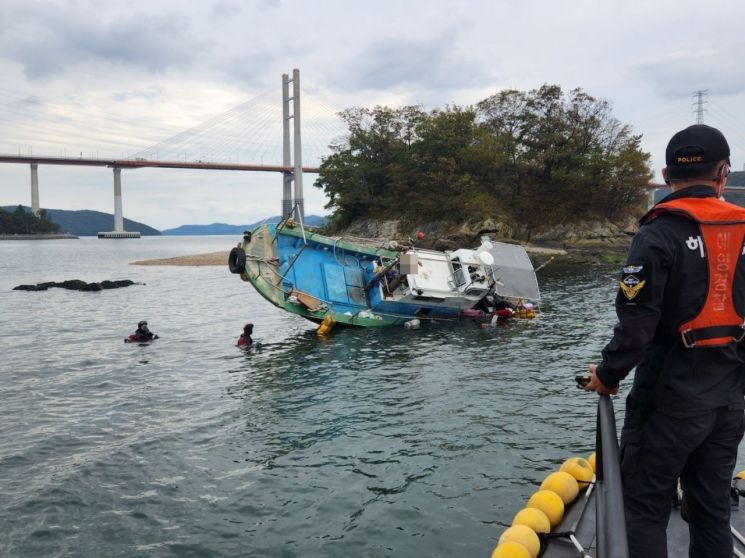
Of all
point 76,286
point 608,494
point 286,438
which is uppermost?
point 608,494

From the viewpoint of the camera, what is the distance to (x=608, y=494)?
3117 millimetres

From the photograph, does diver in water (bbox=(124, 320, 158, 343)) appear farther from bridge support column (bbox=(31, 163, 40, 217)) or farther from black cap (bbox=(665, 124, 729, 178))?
bridge support column (bbox=(31, 163, 40, 217))

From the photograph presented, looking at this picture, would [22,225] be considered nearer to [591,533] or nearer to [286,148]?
[286,148]

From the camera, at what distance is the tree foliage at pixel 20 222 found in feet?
543

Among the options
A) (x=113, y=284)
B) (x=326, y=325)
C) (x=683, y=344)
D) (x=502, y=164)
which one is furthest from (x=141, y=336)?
(x=502, y=164)

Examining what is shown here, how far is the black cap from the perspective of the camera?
3518mm

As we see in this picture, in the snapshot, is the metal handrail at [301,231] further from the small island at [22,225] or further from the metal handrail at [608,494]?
the small island at [22,225]

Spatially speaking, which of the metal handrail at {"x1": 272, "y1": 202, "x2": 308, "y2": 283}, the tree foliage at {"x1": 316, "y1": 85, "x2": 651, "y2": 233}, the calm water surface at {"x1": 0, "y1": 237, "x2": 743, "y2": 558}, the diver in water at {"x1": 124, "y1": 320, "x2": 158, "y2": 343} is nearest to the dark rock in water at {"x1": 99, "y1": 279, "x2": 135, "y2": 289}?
the calm water surface at {"x1": 0, "y1": 237, "x2": 743, "y2": 558}

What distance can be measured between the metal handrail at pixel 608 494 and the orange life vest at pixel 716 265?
2.26ft

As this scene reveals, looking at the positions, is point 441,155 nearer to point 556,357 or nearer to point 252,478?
point 556,357

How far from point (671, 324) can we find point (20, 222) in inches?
7769

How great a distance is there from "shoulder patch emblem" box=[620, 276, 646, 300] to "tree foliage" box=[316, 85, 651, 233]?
6781cm

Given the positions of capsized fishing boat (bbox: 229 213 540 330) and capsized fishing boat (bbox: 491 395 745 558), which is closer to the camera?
capsized fishing boat (bbox: 491 395 745 558)

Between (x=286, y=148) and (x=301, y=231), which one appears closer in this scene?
(x=301, y=231)
